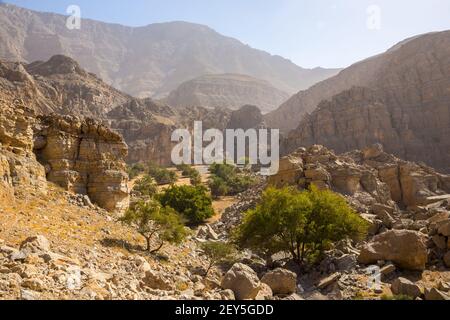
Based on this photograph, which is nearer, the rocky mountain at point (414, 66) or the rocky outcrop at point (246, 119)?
the rocky mountain at point (414, 66)

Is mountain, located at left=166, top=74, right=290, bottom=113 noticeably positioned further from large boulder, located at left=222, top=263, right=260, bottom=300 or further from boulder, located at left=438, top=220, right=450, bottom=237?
large boulder, located at left=222, top=263, right=260, bottom=300

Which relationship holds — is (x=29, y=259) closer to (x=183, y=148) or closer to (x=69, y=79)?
(x=183, y=148)

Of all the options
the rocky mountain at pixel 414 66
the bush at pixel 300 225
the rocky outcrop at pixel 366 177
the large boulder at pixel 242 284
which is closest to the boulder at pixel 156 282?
the large boulder at pixel 242 284

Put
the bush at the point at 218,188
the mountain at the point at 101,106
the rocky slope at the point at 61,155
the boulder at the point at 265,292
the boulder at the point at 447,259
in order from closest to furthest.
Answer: the boulder at the point at 265,292, the rocky slope at the point at 61,155, the boulder at the point at 447,259, the bush at the point at 218,188, the mountain at the point at 101,106

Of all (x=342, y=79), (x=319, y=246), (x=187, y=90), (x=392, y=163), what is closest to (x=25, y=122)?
(x=319, y=246)

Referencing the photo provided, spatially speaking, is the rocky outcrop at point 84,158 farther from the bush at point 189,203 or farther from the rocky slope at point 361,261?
the bush at point 189,203

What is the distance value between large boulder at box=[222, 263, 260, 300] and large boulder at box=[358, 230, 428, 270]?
23.0 ft

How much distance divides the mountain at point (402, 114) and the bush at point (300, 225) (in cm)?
5858

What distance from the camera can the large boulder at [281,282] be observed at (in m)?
15.0

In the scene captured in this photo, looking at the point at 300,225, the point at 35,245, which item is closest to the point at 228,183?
the point at 300,225

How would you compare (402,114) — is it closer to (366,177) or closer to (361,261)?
(366,177)

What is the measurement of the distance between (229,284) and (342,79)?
12868 cm
